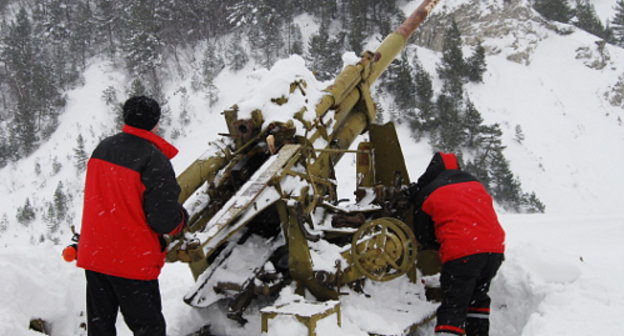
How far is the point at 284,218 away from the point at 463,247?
A: 1.29 m

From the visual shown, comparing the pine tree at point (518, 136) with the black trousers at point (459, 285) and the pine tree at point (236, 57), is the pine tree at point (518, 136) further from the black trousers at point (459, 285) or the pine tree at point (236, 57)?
the black trousers at point (459, 285)

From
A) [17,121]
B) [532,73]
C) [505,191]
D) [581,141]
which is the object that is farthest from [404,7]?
[17,121]

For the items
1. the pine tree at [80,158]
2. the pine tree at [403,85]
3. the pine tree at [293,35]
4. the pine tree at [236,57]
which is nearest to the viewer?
the pine tree at [403,85]

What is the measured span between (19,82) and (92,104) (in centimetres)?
484

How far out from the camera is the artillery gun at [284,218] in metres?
3.78

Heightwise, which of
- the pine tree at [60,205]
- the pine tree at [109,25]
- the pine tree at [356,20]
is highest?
the pine tree at [109,25]

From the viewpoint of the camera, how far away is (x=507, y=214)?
13.1 meters

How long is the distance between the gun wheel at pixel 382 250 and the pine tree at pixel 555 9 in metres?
28.3

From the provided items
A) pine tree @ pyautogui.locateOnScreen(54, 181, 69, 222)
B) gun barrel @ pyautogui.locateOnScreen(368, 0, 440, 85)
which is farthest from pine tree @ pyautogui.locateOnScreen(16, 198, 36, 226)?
gun barrel @ pyautogui.locateOnScreen(368, 0, 440, 85)

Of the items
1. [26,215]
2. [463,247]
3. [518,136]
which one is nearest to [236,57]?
[26,215]

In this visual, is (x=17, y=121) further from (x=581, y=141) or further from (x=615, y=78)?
(x=615, y=78)

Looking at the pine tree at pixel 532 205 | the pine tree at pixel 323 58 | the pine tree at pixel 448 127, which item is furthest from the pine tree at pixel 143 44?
the pine tree at pixel 532 205

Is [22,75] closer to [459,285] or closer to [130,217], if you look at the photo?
[130,217]

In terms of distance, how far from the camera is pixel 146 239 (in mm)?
2803
